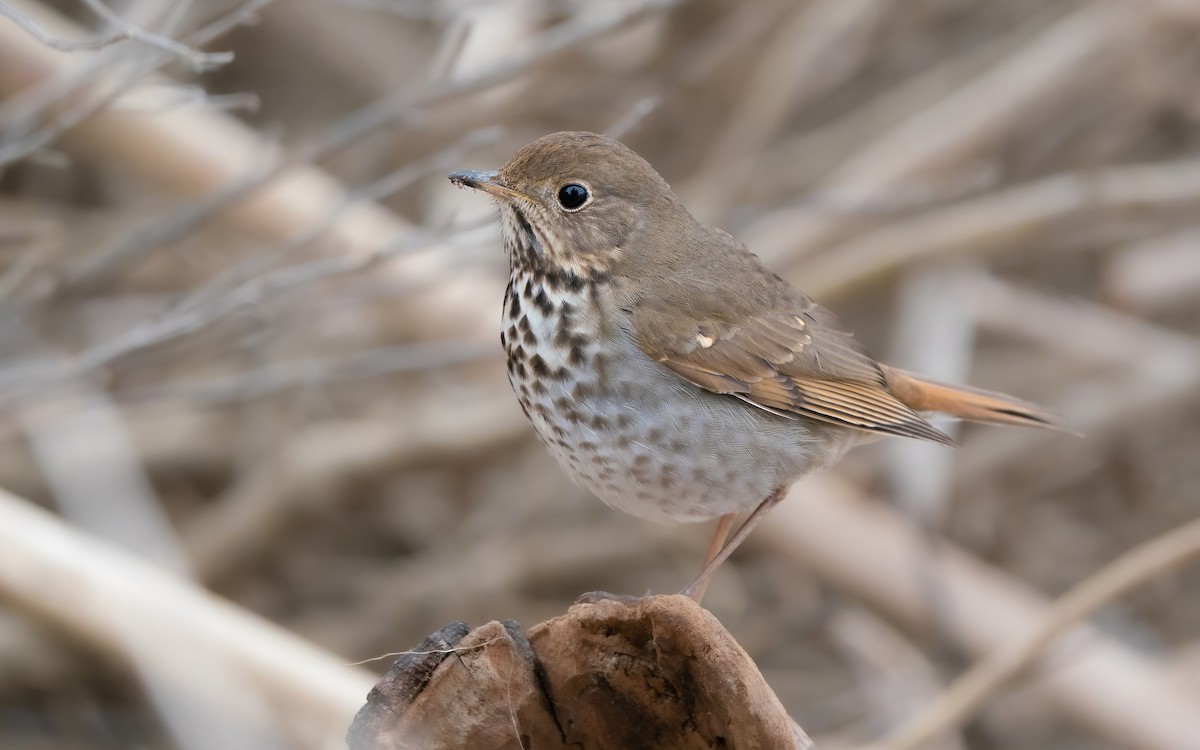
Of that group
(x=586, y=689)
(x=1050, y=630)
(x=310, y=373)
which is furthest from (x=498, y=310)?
(x=586, y=689)

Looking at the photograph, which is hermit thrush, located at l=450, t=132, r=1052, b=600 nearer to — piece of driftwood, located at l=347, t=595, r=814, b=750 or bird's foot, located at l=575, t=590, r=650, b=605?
bird's foot, located at l=575, t=590, r=650, b=605

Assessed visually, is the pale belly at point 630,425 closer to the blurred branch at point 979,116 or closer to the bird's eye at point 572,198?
the bird's eye at point 572,198

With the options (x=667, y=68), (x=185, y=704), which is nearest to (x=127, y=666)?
(x=185, y=704)

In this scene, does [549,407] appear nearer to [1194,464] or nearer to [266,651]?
[266,651]

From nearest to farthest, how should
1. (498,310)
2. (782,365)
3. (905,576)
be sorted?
(782,365) < (905,576) < (498,310)

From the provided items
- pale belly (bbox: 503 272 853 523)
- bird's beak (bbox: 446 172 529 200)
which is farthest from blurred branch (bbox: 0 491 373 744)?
bird's beak (bbox: 446 172 529 200)

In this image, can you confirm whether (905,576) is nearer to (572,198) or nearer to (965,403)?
(965,403)

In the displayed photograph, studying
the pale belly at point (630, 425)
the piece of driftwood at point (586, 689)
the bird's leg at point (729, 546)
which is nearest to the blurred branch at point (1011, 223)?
the bird's leg at point (729, 546)
